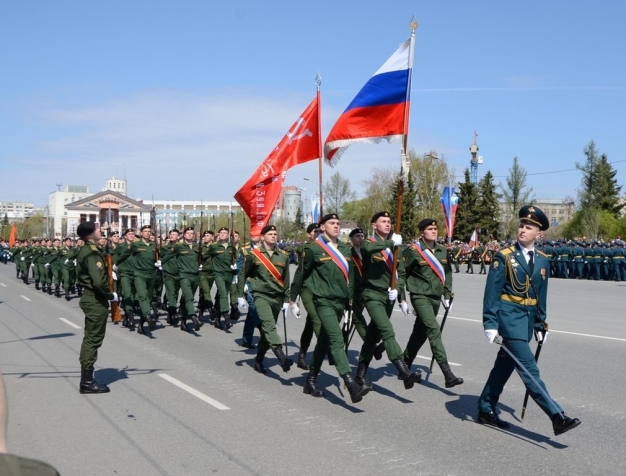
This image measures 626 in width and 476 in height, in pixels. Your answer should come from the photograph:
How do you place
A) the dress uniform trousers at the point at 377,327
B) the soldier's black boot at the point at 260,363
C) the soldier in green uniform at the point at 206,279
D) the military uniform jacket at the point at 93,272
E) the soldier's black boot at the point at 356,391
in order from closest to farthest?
the soldier's black boot at the point at 356,391 → the dress uniform trousers at the point at 377,327 → the military uniform jacket at the point at 93,272 → the soldier's black boot at the point at 260,363 → the soldier in green uniform at the point at 206,279

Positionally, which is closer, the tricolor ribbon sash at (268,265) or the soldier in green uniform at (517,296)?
the soldier in green uniform at (517,296)

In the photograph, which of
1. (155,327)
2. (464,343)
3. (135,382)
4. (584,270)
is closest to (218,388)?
(135,382)

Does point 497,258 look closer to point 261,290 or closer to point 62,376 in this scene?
point 261,290

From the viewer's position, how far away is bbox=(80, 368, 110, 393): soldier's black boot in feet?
26.8

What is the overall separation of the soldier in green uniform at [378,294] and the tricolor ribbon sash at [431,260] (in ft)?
1.29

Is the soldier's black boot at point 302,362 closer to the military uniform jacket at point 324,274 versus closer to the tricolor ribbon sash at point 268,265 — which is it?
the tricolor ribbon sash at point 268,265

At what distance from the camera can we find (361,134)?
9.62 meters

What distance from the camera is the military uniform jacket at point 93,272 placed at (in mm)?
8398

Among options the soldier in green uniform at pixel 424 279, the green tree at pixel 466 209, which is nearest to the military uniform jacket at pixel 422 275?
the soldier in green uniform at pixel 424 279

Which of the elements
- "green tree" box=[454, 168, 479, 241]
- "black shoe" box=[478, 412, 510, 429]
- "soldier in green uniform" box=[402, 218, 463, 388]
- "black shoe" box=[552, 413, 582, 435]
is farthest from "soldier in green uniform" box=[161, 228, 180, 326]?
"green tree" box=[454, 168, 479, 241]

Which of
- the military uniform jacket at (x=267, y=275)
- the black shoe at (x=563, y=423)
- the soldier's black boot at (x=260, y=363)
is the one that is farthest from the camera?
the military uniform jacket at (x=267, y=275)

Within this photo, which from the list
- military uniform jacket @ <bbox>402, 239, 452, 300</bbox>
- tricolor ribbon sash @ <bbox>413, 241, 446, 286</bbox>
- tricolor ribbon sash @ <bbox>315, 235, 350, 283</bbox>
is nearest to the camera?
tricolor ribbon sash @ <bbox>315, 235, 350, 283</bbox>

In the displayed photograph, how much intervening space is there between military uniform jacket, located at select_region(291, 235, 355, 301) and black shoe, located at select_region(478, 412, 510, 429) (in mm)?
2110

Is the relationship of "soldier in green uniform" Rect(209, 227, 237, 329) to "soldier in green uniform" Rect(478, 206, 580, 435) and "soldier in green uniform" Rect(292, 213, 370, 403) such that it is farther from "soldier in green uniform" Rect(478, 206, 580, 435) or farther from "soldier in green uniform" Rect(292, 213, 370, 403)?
"soldier in green uniform" Rect(478, 206, 580, 435)
